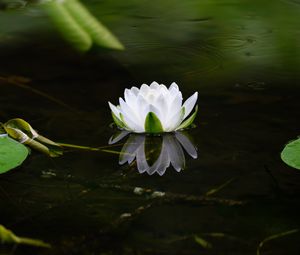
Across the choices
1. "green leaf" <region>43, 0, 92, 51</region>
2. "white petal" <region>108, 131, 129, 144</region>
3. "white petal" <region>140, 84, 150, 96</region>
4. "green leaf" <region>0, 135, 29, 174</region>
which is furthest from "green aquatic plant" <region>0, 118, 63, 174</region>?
"green leaf" <region>43, 0, 92, 51</region>

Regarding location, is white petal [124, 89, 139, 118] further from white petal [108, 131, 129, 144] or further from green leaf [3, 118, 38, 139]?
green leaf [3, 118, 38, 139]

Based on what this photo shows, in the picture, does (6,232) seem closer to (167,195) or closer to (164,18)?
(167,195)

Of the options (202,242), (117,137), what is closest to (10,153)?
(117,137)

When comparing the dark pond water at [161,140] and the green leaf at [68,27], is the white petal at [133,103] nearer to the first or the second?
the dark pond water at [161,140]

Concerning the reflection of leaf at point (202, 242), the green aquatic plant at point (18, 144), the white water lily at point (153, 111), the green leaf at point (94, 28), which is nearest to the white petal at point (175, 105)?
the white water lily at point (153, 111)

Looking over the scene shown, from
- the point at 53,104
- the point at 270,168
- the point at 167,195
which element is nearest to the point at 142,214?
the point at 167,195

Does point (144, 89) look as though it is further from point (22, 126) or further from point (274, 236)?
point (274, 236)

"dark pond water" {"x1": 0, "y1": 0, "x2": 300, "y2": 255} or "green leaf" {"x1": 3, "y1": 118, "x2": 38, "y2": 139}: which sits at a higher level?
"green leaf" {"x1": 3, "y1": 118, "x2": 38, "y2": 139}
